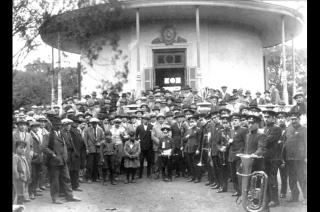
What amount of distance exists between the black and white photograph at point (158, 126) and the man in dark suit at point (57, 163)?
2cm

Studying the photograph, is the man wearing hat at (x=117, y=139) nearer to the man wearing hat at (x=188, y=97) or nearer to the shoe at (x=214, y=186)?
the shoe at (x=214, y=186)

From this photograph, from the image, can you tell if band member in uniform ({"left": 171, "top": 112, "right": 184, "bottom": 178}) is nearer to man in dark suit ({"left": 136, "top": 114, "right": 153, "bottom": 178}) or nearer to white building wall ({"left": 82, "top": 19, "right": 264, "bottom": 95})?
man in dark suit ({"left": 136, "top": 114, "right": 153, "bottom": 178})

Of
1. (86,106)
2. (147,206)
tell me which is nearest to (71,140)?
(147,206)

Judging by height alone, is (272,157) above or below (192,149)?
above

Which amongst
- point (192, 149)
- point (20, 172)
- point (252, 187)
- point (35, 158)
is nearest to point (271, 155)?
point (252, 187)

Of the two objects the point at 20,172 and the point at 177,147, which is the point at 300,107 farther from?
the point at 20,172

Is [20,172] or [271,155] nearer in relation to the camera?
[271,155]

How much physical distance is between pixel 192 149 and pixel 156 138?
1.24m

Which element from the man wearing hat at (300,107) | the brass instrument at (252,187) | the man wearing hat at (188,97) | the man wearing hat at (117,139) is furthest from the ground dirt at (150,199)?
the man wearing hat at (188,97)

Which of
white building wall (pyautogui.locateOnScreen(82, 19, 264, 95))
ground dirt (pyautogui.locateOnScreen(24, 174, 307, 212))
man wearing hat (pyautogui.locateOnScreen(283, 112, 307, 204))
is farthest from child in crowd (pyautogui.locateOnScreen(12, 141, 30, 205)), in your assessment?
white building wall (pyautogui.locateOnScreen(82, 19, 264, 95))

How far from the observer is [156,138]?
1320 cm

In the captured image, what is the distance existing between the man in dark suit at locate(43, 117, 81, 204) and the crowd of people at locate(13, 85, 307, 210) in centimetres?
2

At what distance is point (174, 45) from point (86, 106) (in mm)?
6557

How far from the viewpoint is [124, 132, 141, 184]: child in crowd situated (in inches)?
492
